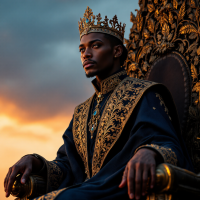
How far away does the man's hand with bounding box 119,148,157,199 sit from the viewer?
1.39 meters

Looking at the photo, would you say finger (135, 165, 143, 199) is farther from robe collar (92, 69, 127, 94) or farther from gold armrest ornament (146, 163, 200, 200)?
robe collar (92, 69, 127, 94)

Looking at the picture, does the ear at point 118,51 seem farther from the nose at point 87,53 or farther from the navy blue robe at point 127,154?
the navy blue robe at point 127,154

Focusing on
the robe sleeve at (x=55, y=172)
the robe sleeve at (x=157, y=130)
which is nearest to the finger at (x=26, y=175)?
the robe sleeve at (x=55, y=172)

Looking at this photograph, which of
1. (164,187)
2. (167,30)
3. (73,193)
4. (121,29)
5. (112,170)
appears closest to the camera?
(164,187)

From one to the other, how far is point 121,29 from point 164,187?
158 cm

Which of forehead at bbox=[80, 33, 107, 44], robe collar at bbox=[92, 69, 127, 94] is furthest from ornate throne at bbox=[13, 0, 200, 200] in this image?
forehead at bbox=[80, 33, 107, 44]

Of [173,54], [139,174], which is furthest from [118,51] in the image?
[139,174]

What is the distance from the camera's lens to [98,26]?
2.49 m

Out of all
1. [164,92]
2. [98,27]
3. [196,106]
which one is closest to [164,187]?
[164,92]

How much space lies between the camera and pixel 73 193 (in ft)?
5.38

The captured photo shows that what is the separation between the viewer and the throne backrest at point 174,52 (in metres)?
2.46

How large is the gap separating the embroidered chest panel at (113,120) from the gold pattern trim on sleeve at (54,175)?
205 millimetres

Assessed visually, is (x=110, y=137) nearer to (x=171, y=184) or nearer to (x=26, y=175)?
(x=26, y=175)

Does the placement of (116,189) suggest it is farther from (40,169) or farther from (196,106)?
(196,106)
